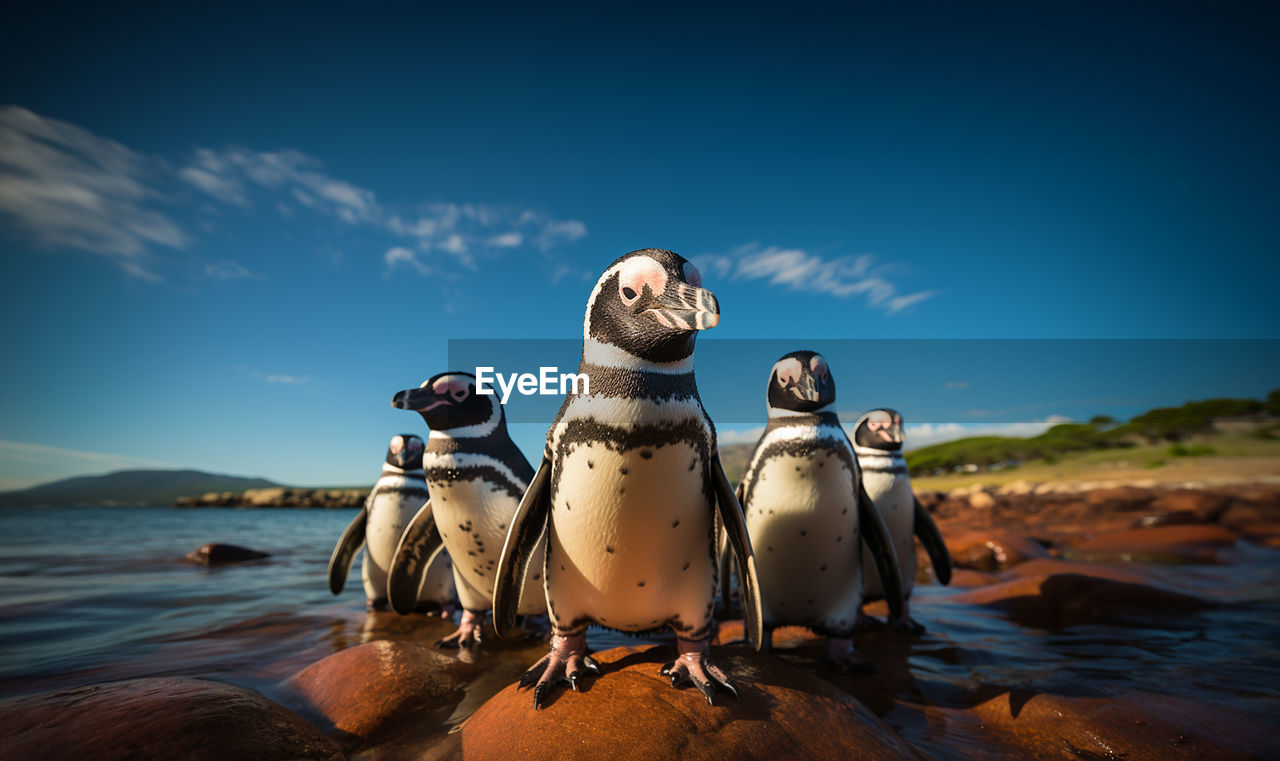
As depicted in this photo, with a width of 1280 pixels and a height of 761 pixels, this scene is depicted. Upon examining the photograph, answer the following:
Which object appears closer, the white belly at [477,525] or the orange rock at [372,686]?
the orange rock at [372,686]

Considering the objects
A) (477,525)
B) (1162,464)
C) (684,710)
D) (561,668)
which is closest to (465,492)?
(477,525)

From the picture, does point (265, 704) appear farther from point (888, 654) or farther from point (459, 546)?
point (888, 654)

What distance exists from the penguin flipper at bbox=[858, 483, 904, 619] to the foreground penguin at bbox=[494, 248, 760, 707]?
1443 millimetres

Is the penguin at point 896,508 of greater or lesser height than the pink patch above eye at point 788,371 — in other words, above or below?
below

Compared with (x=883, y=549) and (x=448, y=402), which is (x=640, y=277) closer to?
(x=448, y=402)

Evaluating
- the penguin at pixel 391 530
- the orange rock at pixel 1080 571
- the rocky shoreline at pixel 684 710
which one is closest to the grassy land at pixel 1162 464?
the orange rock at pixel 1080 571

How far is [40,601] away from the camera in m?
5.54

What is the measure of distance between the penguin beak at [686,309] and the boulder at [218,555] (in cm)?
1008

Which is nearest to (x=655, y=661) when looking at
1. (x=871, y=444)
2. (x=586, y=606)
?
(x=586, y=606)

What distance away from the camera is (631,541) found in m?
2.11

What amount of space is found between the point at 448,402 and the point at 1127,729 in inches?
150

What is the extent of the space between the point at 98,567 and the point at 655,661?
33.7 ft

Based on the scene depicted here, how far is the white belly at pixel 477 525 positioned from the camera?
3557 mm

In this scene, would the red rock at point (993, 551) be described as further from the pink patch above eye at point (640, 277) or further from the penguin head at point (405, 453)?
the pink patch above eye at point (640, 277)
